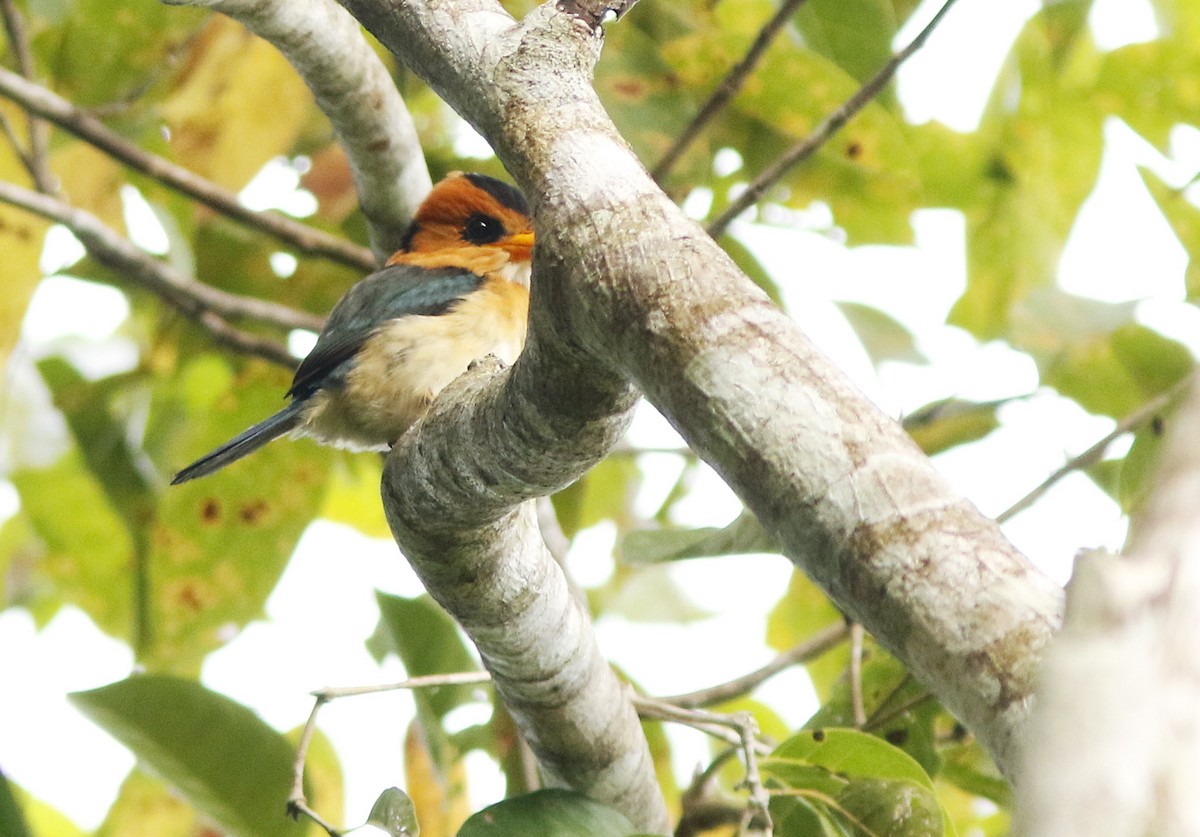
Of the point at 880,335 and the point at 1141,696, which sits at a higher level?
the point at 1141,696

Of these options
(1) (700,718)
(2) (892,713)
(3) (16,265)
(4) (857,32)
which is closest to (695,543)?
(1) (700,718)

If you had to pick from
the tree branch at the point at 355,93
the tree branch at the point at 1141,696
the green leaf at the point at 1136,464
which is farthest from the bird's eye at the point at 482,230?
the tree branch at the point at 1141,696

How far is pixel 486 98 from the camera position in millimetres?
1919

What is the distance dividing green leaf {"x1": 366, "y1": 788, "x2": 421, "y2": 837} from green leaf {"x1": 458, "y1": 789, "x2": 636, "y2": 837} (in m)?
0.08

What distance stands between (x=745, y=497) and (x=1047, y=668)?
1.68ft

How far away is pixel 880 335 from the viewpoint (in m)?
3.80

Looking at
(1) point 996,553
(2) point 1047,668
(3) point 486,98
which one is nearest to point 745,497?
(1) point 996,553

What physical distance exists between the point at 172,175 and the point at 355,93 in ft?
2.90

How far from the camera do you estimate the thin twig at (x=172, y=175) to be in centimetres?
360

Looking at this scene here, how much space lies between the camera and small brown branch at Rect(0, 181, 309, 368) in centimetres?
362

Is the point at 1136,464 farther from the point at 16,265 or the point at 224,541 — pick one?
the point at 16,265

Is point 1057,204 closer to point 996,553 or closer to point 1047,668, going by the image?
point 996,553

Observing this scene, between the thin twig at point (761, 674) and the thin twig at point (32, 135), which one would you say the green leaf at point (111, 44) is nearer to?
the thin twig at point (32, 135)

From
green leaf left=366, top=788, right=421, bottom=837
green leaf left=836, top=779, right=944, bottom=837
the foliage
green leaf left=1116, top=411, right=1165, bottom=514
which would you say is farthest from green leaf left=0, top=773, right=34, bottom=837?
green leaf left=1116, top=411, right=1165, bottom=514
